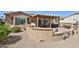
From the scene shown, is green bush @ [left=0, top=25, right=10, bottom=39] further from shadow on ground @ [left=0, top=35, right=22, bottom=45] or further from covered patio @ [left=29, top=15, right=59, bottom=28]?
covered patio @ [left=29, top=15, right=59, bottom=28]

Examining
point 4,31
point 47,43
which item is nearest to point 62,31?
point 47,43

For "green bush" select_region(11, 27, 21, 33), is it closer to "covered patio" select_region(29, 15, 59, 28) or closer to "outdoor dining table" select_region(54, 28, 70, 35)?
"covered patio" select_region(29, 15, 59, 28)

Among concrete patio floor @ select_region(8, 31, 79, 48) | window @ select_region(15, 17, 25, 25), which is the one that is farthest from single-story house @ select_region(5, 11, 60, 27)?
concrete patio floor @ select_region(8, 31, 79, 48)

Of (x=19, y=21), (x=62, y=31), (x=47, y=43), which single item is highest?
(x=19, y=21)

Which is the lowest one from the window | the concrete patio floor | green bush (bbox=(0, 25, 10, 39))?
the concrete patio floor

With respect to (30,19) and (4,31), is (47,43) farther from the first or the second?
(4,31)

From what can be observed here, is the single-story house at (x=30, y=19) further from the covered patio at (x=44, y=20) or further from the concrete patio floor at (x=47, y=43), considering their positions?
the concrete patio floor at (x=47, y=43)

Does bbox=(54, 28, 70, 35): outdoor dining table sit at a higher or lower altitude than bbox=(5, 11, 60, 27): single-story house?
lower

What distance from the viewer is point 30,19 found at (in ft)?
6.44

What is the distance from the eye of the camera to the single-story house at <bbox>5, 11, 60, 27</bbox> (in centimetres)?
195

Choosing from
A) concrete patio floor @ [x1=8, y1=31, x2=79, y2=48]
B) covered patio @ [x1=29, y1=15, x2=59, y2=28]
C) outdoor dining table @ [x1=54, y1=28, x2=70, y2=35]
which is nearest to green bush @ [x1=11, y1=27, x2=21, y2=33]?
concrete patio floor @ [x1=8, y1=31, x2=79, y2=48]

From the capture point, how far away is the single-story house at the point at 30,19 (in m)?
1.95
